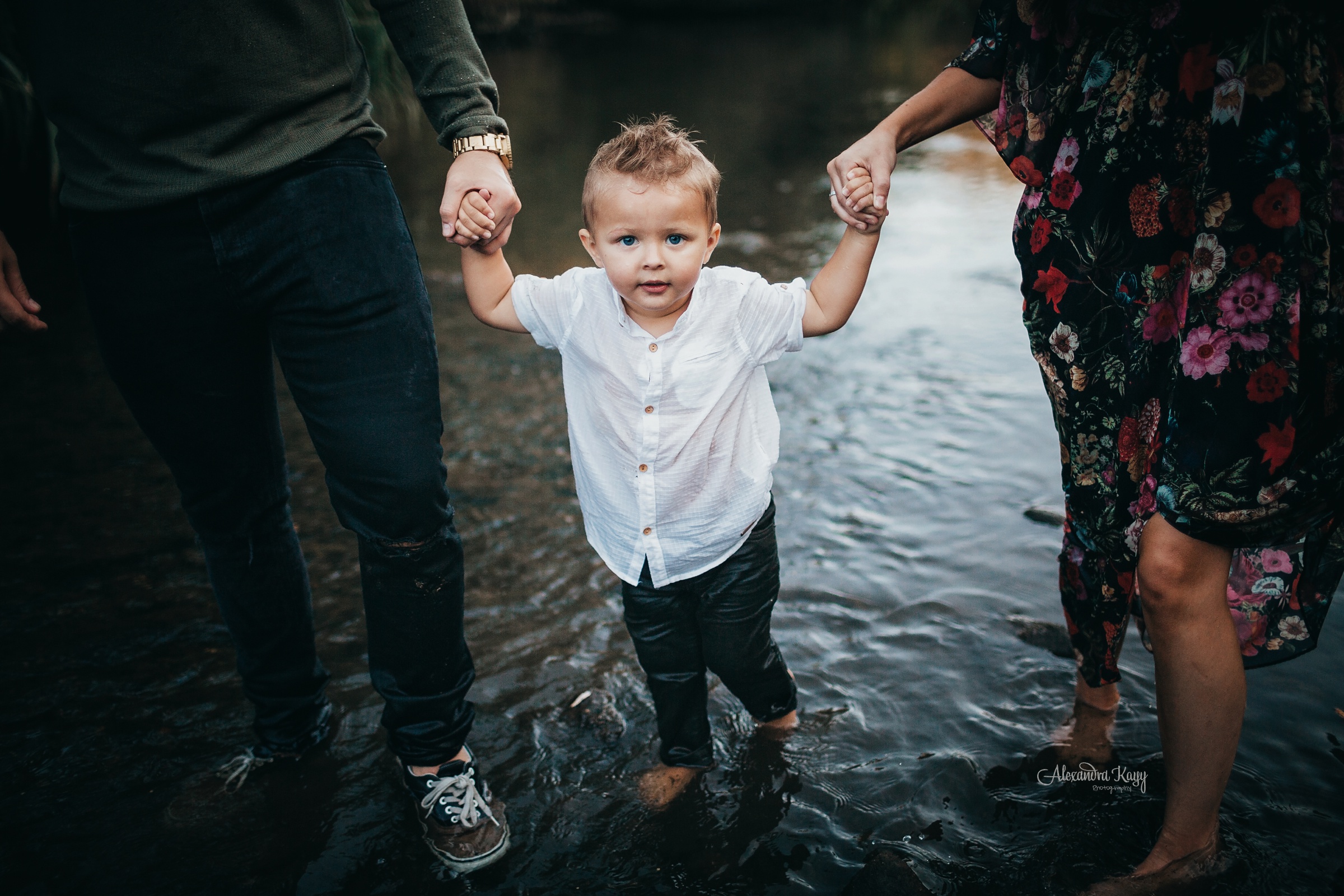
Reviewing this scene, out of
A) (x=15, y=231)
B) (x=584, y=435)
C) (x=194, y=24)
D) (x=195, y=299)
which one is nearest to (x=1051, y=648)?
(x=584, y=435)

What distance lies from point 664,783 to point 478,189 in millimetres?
1281

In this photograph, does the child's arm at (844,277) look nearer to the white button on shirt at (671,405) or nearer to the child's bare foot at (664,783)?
the white button on shirt at (671,405)

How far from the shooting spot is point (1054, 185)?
1698 millimetres

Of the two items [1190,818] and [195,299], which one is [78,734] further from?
[1190,818]

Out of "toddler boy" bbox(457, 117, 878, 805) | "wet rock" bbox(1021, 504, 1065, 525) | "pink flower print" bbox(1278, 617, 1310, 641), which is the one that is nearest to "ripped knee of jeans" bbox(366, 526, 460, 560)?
"toddler boy" bbox(457, 117, 878, 805)

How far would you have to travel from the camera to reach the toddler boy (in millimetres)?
1606

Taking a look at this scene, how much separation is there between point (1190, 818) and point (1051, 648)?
0.76m

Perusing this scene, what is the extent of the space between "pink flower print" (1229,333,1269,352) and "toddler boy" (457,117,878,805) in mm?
586

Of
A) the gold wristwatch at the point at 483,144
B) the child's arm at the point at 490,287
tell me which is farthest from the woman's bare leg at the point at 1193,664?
the gold wristwatch at the point at 483,144

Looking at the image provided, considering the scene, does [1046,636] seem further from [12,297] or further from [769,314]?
[12,297]

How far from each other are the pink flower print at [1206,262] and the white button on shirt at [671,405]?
2.05 ft
